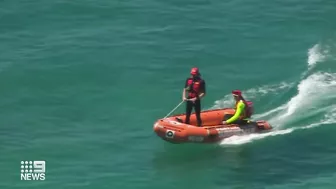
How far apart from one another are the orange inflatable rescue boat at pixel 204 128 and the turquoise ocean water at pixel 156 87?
0.35 m

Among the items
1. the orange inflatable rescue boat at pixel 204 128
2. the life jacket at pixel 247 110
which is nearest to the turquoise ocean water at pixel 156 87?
the orange inflatable rescue boat at pixel 204 128

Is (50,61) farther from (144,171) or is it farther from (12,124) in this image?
(144,171)

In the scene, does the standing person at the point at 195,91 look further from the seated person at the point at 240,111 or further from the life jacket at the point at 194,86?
the seated person at the point at 240,111

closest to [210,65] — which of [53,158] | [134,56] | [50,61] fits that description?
[134,56]

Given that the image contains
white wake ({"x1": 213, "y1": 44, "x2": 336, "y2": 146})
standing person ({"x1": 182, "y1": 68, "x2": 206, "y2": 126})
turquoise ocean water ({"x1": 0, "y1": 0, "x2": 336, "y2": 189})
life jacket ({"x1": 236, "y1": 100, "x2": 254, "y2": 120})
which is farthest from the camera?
white wake ({"x1": 213, "y1": 44, "x2": 336, "y2": 146})

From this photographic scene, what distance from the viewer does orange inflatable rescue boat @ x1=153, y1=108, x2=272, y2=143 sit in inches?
1399

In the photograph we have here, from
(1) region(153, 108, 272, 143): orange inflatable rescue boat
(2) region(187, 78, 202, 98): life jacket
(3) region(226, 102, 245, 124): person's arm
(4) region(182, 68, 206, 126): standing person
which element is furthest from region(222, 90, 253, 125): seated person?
(2) region(187, 78, 202, 98): life jacket

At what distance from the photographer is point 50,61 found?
4316 cm

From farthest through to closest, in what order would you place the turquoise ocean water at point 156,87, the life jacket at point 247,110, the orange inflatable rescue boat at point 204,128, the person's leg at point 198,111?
the life jacket at point 247,110, the person's leg at point 198,111, the orange inflatable rescue boat at point 204,128, the turquoise ocean water at point 156,87

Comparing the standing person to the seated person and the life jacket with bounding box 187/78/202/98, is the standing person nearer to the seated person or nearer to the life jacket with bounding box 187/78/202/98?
the life jacket with bounding box 187/78/202/98

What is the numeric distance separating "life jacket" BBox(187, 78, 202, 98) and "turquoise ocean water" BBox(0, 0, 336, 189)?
1979 millimetres

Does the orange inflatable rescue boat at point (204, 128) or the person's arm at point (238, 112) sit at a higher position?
the person's arm at point (238, 112)

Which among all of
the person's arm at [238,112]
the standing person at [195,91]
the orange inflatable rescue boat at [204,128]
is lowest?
the orange inflatable rescue boat at [204,128]

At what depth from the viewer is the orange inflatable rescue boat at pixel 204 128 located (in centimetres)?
3553
